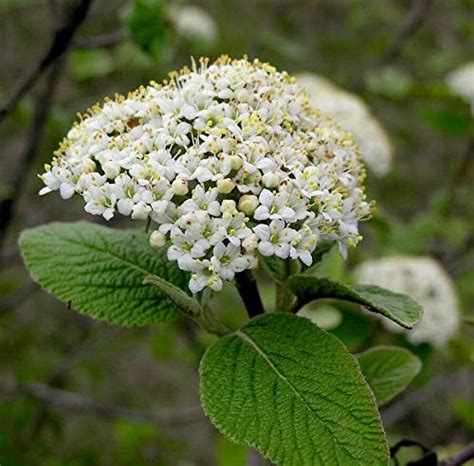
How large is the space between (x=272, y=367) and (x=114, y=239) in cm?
43

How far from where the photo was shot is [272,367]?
4.27 ft

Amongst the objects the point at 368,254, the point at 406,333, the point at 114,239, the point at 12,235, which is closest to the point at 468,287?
the point at 368,254

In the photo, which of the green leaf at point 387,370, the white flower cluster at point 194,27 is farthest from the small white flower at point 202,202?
the white flower cluster at point 194,27

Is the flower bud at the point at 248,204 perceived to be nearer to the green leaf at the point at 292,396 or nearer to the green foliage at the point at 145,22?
the green leaf at the point at 292,396

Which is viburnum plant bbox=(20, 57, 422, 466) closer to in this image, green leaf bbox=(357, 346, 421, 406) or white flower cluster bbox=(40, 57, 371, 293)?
white flower cluster bbox=(40, 57, 371, 293)

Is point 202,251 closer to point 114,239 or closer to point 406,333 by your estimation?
point 114,239

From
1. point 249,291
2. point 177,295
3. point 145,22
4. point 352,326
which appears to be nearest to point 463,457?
point 249,291

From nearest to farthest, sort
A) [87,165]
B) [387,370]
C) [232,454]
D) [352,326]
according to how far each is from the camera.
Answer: [87,165] < [387,370] < [232,454] < [352,326]

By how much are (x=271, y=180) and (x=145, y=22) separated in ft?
3.49

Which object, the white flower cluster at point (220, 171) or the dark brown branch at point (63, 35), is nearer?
the white flower cluster at point (220, 171)

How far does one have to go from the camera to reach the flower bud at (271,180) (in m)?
1.29

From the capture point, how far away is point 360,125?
3066 mm

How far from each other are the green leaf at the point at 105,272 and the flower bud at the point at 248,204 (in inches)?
9.3

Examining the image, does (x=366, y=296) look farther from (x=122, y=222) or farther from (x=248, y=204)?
(x=122, y=222)
